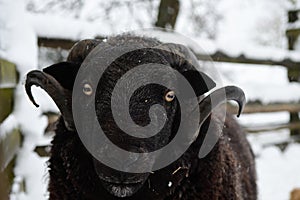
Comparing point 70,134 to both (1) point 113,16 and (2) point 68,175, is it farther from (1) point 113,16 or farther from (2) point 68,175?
(1) point 113,16

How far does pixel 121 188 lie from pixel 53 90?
22.4 inches

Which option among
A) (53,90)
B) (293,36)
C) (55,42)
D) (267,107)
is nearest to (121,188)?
(53,90)

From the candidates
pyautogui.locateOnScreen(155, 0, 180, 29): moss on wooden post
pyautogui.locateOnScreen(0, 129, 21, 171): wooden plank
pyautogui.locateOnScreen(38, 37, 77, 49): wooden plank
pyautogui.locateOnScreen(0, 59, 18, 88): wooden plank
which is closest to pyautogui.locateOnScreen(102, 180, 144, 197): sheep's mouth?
pyautogui.locateOnScreen(0, 129, 21, 171): wooden plank

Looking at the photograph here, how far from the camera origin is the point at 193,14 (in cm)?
743

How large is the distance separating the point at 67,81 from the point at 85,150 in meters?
0.36

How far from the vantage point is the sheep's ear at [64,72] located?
6.77 ft

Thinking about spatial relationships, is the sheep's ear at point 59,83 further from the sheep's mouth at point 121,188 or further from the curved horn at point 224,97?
the curved horn at point 224,97

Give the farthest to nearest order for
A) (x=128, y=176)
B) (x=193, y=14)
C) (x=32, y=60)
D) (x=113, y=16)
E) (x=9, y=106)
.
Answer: (x=193, y=14) → (x=113, y=16) → (x=32, y=60) → (x=9, y=106) → (x=128, y=176)

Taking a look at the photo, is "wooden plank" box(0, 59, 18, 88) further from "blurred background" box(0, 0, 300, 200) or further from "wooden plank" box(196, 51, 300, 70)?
"wooden plank" box(196, 51, 300, 70)

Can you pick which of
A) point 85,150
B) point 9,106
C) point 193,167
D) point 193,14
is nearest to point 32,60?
point 9,106

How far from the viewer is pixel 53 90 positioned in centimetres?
202

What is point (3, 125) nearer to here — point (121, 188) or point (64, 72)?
point (64, 72)

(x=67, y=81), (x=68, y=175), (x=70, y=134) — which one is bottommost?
(x=68, y=175)

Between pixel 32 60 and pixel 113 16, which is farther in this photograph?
pixel 113 16
